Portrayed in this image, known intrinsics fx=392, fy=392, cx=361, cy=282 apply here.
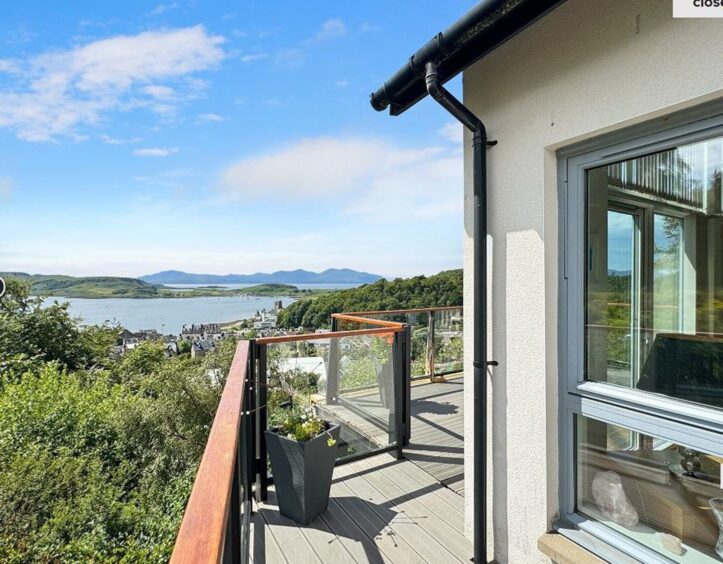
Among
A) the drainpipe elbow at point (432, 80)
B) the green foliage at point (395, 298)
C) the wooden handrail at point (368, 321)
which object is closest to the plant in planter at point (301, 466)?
→ the wooden handrail at point (368, 321)

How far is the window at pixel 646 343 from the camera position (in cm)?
151

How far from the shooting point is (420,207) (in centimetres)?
1405

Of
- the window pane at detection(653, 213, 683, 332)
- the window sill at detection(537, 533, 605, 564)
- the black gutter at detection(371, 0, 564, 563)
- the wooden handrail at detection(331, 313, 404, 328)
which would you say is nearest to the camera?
the window pane at detection(653, 213, 683, 332)

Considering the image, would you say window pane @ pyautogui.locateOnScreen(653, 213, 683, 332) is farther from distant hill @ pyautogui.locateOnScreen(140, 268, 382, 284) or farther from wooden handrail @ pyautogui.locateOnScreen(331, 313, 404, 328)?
distant hill @ pyautogui.locateOnScreen(140, 268, 382, 284)

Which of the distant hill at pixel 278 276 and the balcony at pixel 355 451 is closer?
the balcony at pixel 355 451

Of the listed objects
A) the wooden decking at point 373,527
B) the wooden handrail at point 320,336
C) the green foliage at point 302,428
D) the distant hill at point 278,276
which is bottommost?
the wooden decking at point 373,527

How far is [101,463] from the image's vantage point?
4484mm

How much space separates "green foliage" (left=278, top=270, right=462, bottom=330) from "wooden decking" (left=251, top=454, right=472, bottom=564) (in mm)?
4417

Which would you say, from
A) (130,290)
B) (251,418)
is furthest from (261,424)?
(130,290)

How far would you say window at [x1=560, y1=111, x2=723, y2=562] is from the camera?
1.51 metres

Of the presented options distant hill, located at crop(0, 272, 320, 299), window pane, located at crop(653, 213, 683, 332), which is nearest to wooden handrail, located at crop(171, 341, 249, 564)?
window pane, located at crop(653, 213, 683, 332)

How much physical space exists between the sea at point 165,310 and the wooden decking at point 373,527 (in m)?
A: 10.6

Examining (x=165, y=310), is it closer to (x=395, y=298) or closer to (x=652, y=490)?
(x=395, y=298)

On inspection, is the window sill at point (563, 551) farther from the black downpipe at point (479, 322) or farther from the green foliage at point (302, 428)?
the green foliage at point (302, 428)
